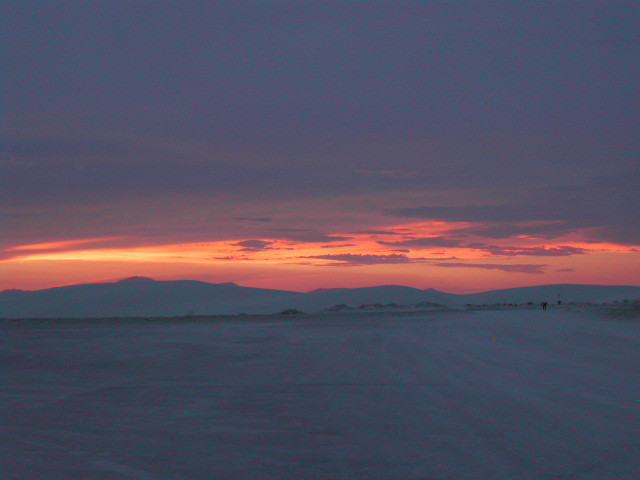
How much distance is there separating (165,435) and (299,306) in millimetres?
70359

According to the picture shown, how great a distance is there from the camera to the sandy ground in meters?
5.93

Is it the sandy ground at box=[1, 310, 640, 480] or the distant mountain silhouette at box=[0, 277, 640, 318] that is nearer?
the sandy ground at box=[1, 310, 640, 480]

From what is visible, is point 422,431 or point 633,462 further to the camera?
point 422,431

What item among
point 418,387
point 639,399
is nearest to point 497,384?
point 418,387

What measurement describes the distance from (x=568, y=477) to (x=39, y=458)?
4620 millimetres

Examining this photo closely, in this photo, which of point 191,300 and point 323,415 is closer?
point 323,415

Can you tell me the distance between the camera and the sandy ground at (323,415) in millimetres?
5934

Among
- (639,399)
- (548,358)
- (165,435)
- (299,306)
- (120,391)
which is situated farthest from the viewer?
(299,306)

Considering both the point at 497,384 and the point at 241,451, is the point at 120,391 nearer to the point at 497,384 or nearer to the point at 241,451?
the point at 241,451

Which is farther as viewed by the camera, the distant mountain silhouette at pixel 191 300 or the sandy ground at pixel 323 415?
the distant mountain silhouette at pixel 191 300

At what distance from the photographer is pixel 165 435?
723 centimetres

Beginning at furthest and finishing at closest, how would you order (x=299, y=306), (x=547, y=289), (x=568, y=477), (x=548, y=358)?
1. (x=547, y=289)
2. (x=299, y=306)
3. (x=548, y=358)
4. (x=568, y=477)

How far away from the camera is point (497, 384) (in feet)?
35.4

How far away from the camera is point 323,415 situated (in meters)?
8.30
